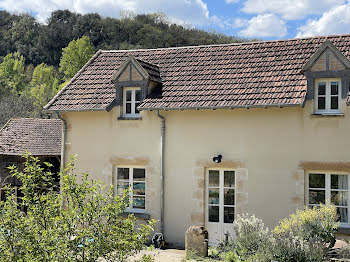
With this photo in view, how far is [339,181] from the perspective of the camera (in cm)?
1238

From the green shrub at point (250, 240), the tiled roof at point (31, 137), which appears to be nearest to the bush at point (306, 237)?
the green shrub at point (250, 240)

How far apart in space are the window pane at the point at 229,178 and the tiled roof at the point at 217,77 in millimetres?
2141

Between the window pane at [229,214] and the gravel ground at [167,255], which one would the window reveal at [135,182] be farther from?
the window pane at [229,214]

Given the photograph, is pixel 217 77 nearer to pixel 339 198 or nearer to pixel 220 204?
pixel 220 204

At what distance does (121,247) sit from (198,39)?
242 ft

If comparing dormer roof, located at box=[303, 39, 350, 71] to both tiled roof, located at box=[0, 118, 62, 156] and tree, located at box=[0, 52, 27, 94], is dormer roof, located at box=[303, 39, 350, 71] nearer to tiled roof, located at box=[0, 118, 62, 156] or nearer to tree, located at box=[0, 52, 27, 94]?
tiled roof, located at box=[0, 118, 62, 156]

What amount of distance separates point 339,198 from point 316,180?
2.58 ft

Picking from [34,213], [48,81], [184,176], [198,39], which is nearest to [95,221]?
[34,213]

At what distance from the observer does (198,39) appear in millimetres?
77625

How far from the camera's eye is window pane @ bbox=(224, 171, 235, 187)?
13.5 meters

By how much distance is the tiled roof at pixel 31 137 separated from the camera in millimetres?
22094

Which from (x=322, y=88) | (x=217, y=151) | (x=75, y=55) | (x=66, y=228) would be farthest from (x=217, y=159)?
(x=75, y=55)

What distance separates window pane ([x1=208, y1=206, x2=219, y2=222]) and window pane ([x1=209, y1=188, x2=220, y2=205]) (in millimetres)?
159

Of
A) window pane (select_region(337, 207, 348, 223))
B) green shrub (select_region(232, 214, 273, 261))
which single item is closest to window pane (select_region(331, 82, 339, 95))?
window pane (select_region(337, 207, 348, 223))
